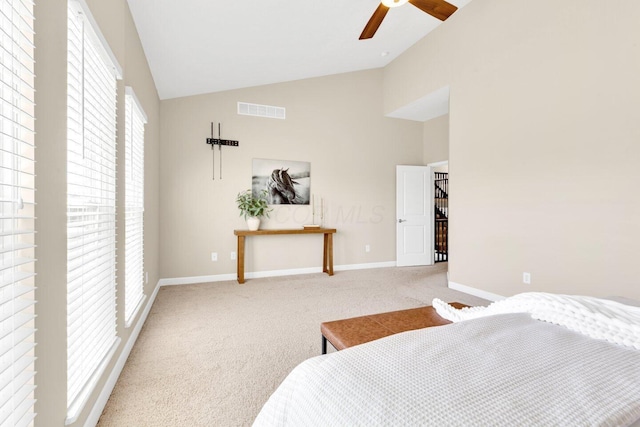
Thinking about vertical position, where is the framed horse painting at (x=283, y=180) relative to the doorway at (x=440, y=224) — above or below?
above

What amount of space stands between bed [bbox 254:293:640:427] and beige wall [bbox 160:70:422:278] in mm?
3844

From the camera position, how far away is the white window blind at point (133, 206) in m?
2.34

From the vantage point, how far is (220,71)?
3699 millimetres

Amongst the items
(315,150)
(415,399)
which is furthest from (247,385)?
(315,150)

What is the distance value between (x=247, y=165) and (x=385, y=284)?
2.66m

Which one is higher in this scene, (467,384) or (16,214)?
(16,214)

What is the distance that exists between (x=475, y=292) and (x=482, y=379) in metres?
3.34

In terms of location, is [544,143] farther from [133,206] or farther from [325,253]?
[133,206]

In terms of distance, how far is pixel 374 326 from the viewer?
173 cm

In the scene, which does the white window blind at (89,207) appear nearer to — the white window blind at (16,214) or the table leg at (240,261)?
the white window blind at (16,214)

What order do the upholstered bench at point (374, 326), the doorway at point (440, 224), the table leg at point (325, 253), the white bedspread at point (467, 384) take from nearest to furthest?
the white bedspread at point (467, 384), the upholstered bench at point (374, 326), the table leg at point (325, 253), the doorway at point (440, 224)

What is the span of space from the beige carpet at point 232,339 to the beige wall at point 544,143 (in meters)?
0.83

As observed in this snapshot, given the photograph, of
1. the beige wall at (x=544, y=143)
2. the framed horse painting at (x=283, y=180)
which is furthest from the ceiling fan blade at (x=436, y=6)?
the framed horse painting at (x=283, y=180)

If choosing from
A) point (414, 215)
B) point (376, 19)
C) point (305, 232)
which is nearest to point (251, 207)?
point (305, 232)
